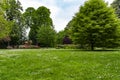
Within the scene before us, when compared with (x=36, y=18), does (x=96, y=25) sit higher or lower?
lower

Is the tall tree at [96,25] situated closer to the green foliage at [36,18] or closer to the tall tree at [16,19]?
the tall tree at [16,19]

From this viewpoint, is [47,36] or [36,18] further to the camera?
[36,18]

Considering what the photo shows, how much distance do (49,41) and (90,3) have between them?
133 feet

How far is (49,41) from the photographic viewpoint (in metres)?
81.7

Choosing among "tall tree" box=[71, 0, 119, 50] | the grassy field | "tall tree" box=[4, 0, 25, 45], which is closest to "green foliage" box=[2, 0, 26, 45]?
"tall tree" box=[4, 0, 25, 45]

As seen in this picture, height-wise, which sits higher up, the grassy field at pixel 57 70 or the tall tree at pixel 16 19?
the tall tree at pixel 16 19

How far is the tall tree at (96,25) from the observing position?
4009cm

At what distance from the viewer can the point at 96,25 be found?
39.5 metres

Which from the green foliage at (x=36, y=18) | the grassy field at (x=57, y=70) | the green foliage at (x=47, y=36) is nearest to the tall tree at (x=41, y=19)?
the green foliage at (x=36, y=18)

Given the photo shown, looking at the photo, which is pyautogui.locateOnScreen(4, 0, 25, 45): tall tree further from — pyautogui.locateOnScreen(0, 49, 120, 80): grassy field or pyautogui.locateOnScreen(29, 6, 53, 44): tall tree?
pyautogui.locateOnScreen(0, 49, 120, 80): grassy field

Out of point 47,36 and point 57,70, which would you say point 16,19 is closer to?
point 47,36

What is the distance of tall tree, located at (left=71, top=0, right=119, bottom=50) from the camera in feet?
132

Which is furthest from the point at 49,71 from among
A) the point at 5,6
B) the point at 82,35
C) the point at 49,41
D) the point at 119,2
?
the point at 49,41

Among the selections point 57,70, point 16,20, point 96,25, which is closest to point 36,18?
point 16,20
